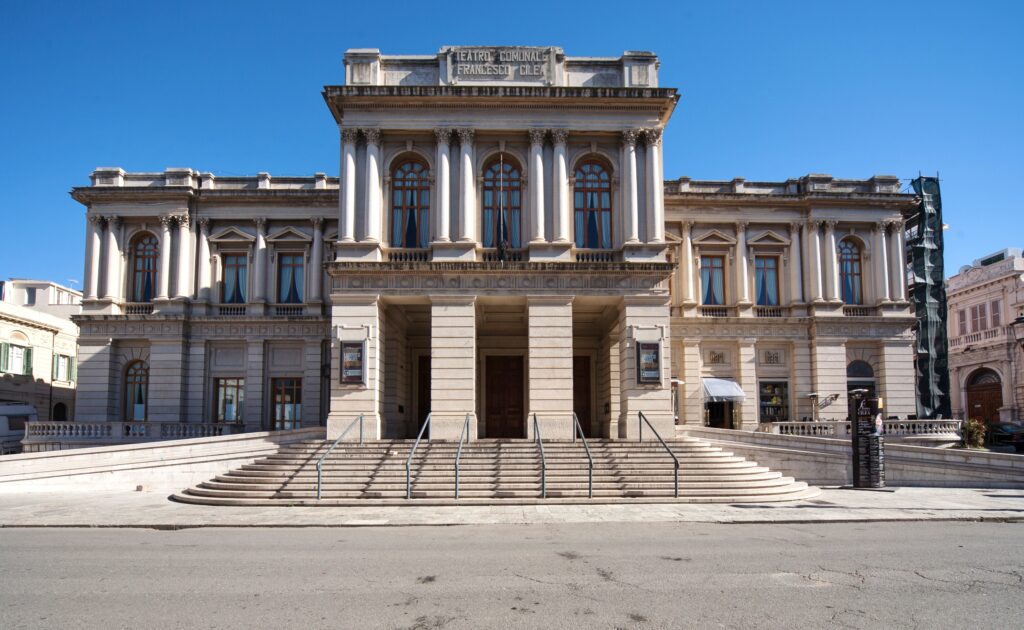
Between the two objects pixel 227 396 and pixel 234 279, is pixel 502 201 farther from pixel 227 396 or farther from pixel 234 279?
pixel 227 396

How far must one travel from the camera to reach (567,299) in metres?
25.8

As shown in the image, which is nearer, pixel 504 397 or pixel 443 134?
pixel 443 134

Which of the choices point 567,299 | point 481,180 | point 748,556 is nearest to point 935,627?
point 748,556

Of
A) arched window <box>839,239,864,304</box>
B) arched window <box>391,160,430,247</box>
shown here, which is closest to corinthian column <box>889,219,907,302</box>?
arched window <box>839,239,864,304</box>

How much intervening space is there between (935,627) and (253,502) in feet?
52.5

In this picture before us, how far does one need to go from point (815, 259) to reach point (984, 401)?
71.4ft

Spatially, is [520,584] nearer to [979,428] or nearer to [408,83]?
[408,83]

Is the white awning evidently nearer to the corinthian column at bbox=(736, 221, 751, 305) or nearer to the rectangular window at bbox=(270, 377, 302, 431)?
the corinthian column at bbox=(736, 221, 751, 305)

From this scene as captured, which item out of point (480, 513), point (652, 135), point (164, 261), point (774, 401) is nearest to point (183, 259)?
point (164, 261)

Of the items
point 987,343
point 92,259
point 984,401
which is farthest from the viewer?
point 984,401

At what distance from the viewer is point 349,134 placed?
2675 cm

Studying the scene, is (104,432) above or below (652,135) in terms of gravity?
below

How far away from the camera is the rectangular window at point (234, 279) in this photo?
35812 millimetres

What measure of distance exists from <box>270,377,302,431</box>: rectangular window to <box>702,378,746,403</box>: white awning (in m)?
19.4
